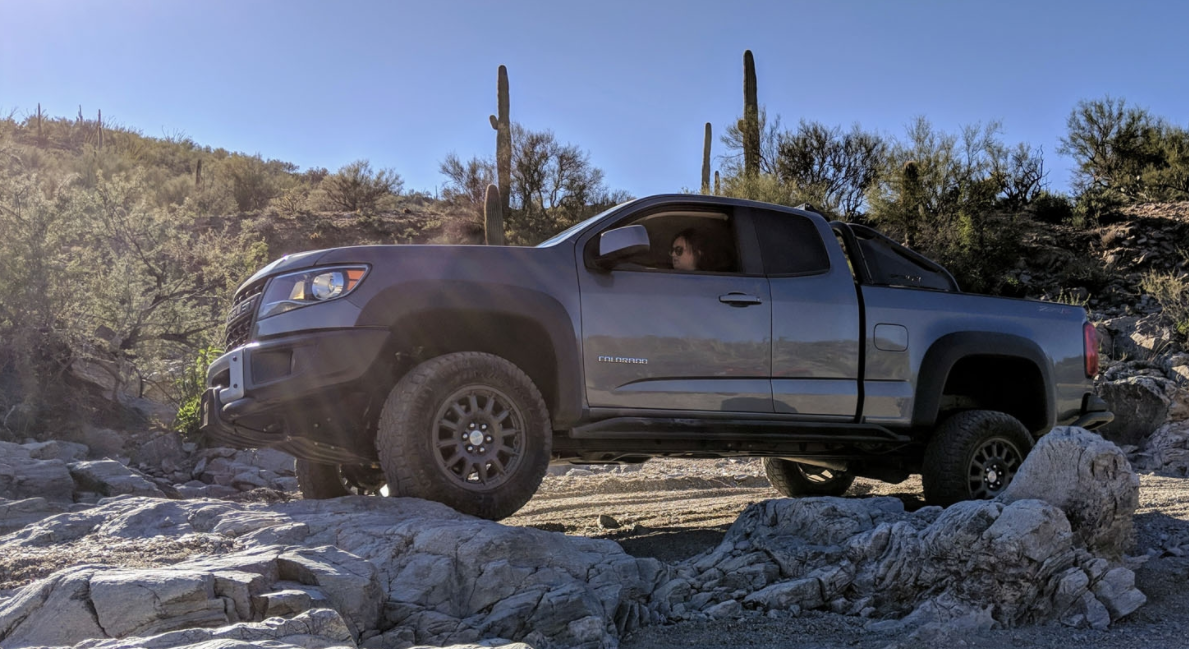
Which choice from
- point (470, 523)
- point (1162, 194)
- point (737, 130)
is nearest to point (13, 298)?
point (470, 523)

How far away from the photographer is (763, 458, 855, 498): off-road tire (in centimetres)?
841

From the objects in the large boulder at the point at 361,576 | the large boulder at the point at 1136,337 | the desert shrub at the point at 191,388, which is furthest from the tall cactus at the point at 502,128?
the large boulder at the point at 361,576

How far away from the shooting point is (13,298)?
11.3 m

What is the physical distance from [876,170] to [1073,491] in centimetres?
2403

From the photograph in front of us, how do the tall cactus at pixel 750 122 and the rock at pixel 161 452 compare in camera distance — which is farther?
the tall cactus at pixel 750 122

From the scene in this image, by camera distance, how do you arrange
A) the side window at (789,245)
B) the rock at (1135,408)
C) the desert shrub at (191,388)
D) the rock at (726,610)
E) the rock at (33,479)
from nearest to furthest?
the rock at (726,610)
the side window at (789,245)
the rock at (33,479)
the desert shrub at (191,388)
the rock at (1135,408)

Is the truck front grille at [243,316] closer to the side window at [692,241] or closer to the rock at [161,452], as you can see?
the side window at [692,241]

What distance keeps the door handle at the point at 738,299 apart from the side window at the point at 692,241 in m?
0.39

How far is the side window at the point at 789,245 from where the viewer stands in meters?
6.30

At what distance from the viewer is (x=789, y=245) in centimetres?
640

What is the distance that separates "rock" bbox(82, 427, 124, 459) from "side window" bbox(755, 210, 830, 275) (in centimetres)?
728

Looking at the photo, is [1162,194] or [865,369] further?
[1162,194]

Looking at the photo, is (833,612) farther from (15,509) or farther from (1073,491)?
(15,509)

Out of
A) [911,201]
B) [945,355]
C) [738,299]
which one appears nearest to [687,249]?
[738,299]
